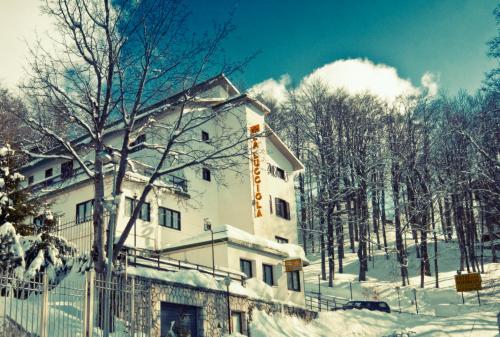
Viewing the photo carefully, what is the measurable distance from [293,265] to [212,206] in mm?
7800

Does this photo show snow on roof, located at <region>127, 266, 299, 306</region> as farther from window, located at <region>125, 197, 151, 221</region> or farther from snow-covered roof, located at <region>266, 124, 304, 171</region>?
snow-covered roof, located at <region>266, 124, 304, 171</region>

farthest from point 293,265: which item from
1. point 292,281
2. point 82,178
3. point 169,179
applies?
point 82,178

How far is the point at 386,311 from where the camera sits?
31906 mm

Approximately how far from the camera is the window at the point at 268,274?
28938 millimetres

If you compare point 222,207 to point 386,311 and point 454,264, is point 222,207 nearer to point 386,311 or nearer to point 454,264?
point 386,311

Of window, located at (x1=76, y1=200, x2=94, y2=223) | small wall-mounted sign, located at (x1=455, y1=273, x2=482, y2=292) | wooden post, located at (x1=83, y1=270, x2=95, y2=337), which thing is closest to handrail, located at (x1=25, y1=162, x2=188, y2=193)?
window, located at (x1=76, y1=200, x2=94, y2=223)

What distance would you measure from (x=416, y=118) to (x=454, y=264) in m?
13.8

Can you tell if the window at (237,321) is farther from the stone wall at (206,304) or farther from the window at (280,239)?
the window at (280,239)

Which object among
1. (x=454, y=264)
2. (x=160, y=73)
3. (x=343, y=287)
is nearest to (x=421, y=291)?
(x=343, y=287)

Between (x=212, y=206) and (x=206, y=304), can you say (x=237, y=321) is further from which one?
(x=212, y=206)

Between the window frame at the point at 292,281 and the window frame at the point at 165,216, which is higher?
the window frame at the point at 165,216

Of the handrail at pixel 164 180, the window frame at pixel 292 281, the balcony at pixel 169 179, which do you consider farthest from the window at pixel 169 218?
the window frame at pixel 292 281

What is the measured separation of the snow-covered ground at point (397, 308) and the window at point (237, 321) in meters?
0.58

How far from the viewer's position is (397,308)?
36.7 metres
